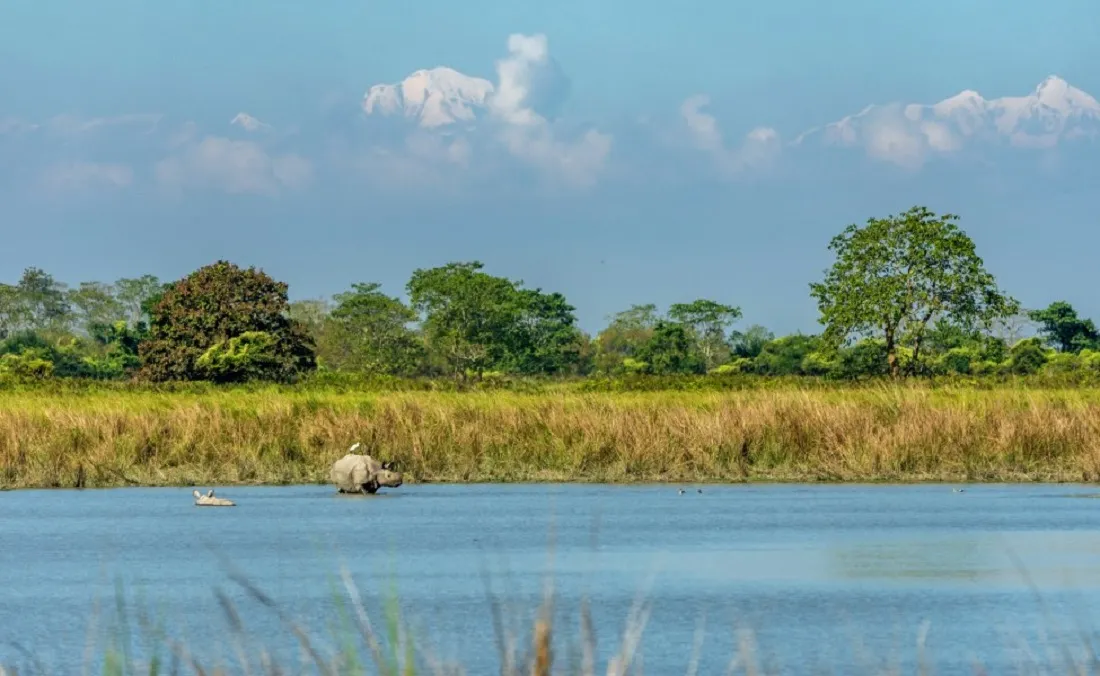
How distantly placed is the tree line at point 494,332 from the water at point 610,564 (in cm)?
2907

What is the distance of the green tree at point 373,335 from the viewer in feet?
287

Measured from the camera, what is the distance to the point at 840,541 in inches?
615

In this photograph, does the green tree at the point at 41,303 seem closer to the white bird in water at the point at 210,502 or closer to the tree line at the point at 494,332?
the tree line at the point at 494,332

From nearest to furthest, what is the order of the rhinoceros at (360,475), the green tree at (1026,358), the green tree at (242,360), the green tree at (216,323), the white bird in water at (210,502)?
the white bird in water at (210,502) < the rhinoceros at (360,475) < the green tree at (242,360) < the green tree at (216,323) < the green tree at (1026,358)

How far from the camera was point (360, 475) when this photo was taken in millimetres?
21359

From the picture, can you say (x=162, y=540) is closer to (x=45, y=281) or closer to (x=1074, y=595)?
(x=1074, y=595)

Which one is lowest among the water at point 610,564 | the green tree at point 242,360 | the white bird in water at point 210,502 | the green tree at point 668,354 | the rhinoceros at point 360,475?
the water at point 610,564

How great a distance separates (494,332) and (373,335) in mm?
5783

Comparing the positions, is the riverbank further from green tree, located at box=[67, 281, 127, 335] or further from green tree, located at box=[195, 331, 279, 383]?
green tree, located at box=[67, 281, 127, 335]

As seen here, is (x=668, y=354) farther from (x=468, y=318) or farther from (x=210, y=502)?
(x=210, y=502)

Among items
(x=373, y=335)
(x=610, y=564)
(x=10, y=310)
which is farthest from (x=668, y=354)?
(x=610, y=564)

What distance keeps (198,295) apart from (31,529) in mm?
42767

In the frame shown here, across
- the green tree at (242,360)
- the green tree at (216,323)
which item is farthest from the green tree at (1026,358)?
the green tree at (242,360)

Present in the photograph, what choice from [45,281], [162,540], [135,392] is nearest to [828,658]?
[162,540]
